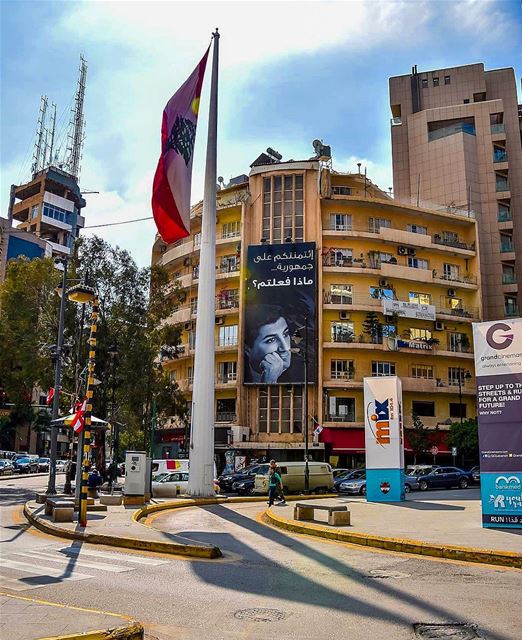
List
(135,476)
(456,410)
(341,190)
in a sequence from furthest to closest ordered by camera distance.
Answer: (341,190) < (456,410) < (135,476)

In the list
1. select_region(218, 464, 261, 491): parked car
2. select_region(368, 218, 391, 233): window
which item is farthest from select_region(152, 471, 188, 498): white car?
select_region(368, 218, 391, 233): window

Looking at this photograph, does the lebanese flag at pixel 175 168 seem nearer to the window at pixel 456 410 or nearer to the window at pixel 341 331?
the window at pixel 341 331

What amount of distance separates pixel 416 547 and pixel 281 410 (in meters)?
34.9

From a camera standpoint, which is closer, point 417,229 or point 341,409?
point 341,409

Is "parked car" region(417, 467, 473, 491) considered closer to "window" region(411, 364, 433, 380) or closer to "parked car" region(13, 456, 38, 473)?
"window" region(411, 364, 433, 380)

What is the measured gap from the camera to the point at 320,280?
47.8 m

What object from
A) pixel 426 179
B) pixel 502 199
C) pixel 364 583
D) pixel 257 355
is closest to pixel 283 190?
pixel 257 355

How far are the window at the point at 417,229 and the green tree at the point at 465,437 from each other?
15.8 m

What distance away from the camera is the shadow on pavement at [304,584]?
7.30m

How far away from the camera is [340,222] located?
50938 mm

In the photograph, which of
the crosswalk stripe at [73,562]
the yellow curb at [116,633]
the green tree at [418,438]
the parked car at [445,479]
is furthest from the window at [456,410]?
the yellow curb at [116,633]

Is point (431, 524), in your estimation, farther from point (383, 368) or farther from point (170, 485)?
point (383, 368)

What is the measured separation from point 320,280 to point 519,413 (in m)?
34.0

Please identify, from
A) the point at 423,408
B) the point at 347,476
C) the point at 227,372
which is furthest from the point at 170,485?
the point at 423,408
